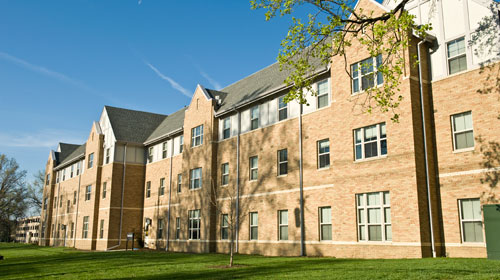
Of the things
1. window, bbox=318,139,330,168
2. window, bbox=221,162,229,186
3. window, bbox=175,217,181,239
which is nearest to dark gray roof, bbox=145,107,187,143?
window, bbox=175,217,181,239

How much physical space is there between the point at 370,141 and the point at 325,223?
4869mm

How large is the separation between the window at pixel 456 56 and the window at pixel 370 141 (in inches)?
144

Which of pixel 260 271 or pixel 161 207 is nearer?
pixel 260 271

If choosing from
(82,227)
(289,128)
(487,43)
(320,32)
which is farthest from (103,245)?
(487,43)

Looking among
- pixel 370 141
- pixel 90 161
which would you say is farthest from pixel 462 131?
pixel 90 161

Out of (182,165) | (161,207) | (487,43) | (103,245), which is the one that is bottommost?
(103,245)

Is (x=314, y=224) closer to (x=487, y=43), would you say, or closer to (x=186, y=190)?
(x=487, y=43)

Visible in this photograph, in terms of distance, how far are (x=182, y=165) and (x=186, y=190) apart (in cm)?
211

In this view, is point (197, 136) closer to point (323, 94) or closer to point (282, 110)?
point (282, 110)

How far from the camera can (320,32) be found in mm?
15734

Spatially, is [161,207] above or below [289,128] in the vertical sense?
below

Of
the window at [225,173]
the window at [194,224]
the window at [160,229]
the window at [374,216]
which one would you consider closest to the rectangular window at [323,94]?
the window at [374,216]

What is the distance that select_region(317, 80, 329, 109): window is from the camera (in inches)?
922

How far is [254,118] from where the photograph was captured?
28562mm
